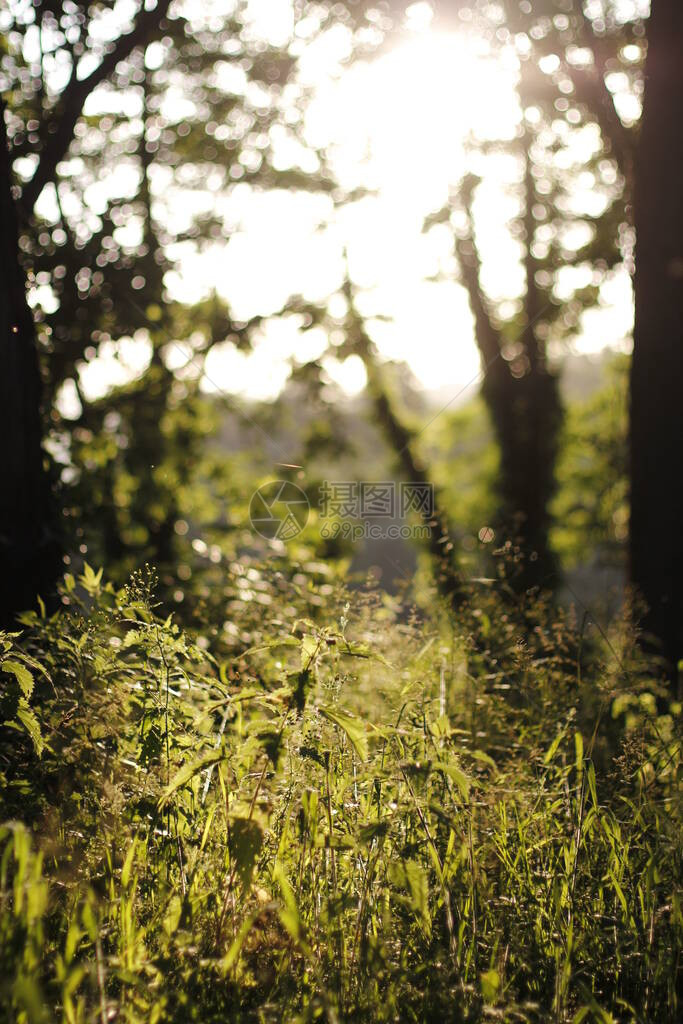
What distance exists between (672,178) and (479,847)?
170 inches

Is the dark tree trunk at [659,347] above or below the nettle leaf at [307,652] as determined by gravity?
above

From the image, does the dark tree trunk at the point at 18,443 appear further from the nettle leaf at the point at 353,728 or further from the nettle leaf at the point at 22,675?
the nettle leaf at the point at 353,728

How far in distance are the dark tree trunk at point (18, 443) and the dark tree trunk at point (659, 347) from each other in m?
3.42

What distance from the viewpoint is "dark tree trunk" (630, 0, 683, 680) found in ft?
16.1

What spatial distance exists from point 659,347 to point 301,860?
164 inches

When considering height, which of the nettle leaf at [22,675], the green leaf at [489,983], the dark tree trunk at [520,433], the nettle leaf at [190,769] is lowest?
the green leaf at [489,983]

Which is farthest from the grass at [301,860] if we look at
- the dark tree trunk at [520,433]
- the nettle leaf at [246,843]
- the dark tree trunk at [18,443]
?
the dark tree trunk at [520,433]

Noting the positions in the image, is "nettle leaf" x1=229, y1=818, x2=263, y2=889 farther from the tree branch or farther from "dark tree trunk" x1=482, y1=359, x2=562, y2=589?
"dark tree trunk" x1=482, y1=359, x2=562, y2=589

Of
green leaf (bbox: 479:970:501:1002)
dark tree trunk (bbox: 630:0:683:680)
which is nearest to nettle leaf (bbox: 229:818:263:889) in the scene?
green leaf (bbox: 479:970:501:1002)

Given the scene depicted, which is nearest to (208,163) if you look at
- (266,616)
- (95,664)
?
(266,616)

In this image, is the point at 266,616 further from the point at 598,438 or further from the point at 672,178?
the point at 598,438

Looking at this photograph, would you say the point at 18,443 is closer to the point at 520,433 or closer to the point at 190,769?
the point at 190,769

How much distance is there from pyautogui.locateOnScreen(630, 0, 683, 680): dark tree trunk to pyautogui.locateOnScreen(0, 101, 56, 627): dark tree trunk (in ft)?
11.2

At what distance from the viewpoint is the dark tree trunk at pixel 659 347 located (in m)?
4.92
